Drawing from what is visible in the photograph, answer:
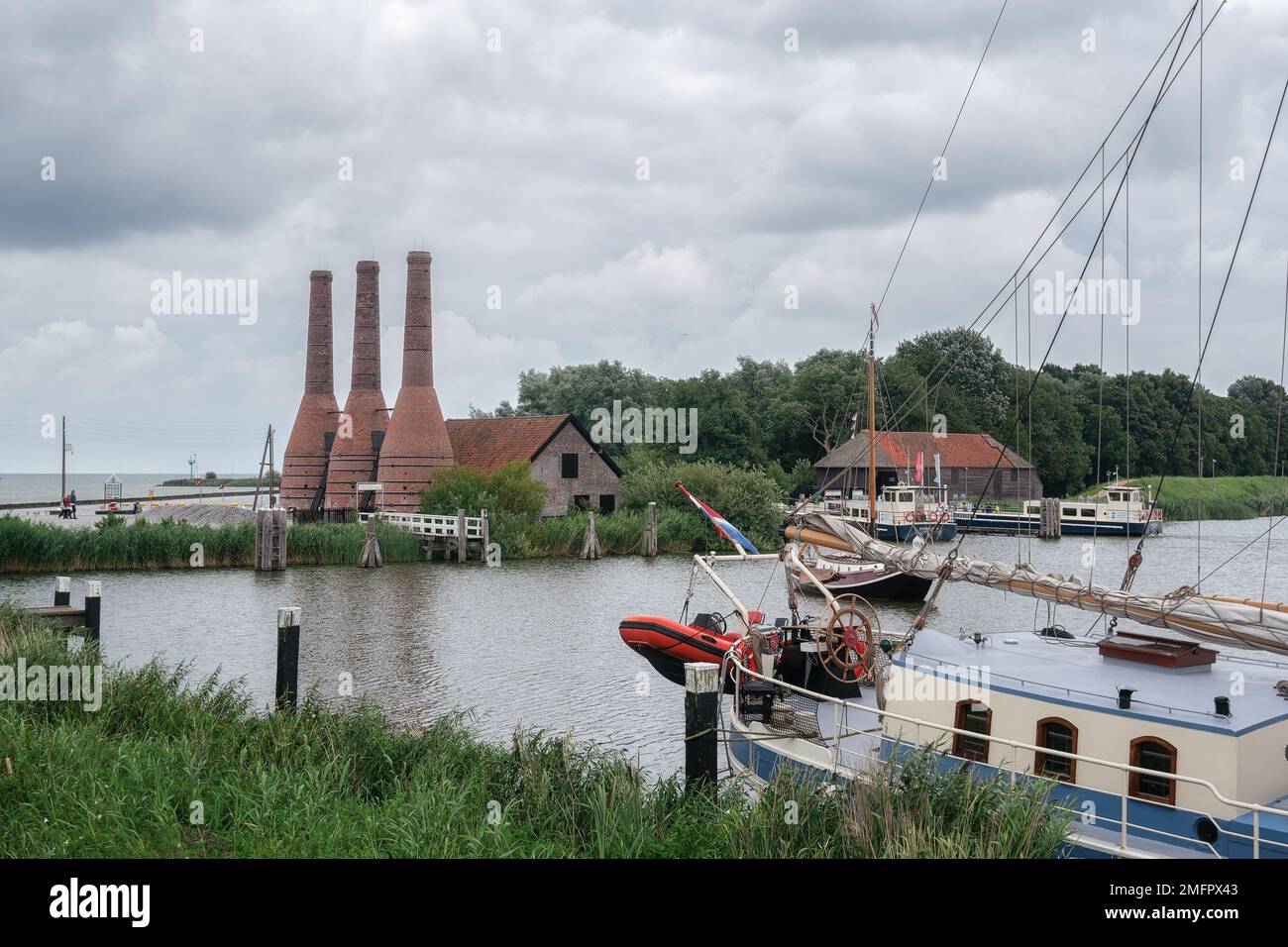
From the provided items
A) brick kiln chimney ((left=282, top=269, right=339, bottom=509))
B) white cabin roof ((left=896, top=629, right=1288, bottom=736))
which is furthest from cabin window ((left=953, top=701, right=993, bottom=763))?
brick kiln chimney ((left=282, top=269, right=339, bottom=509))

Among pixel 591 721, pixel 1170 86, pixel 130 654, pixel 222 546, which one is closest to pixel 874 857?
pixel 591 721

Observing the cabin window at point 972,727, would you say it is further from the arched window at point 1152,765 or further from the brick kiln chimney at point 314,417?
the brick kiln chimney at point 314,417

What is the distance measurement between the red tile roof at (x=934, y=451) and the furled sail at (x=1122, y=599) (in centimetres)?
5470

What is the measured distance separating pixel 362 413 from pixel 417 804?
48.5 metres

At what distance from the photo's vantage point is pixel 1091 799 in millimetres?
10406

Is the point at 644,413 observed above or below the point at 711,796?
above

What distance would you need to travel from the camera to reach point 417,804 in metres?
9.67

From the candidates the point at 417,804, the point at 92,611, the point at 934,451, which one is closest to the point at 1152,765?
the point at 417,804

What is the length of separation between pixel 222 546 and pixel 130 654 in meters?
17.5

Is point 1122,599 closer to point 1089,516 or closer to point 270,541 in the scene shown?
point 270,541

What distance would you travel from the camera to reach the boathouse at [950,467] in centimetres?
7606

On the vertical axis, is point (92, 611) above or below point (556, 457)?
below
